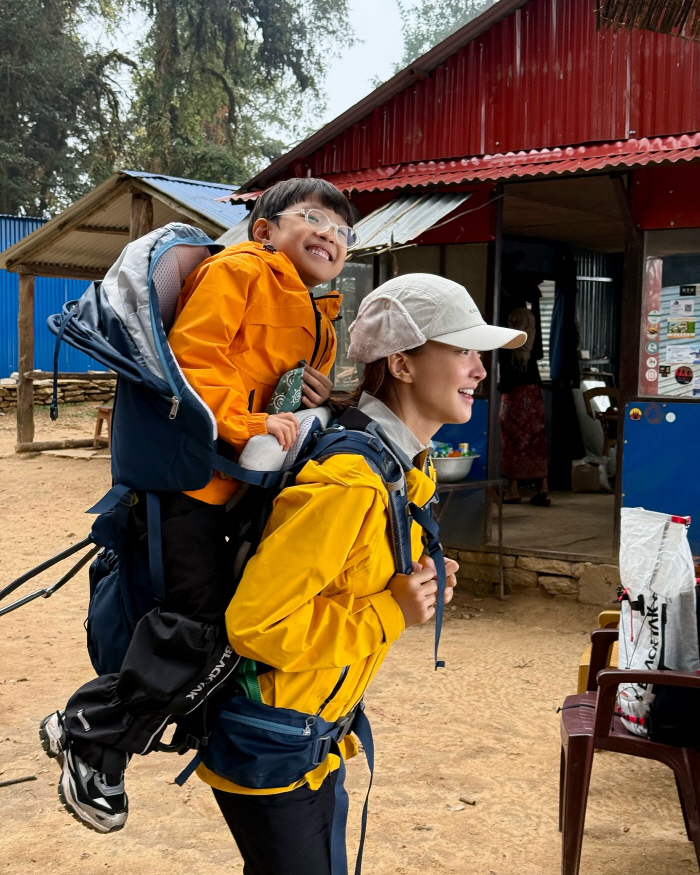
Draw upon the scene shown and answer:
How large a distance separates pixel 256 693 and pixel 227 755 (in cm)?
14

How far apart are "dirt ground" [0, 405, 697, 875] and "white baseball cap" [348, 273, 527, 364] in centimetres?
228

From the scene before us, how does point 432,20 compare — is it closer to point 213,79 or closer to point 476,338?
point 213,79

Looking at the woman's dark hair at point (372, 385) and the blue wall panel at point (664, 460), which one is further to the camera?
the blue wall panel at point (664, 460)

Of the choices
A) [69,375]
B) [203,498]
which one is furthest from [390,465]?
[69,375]

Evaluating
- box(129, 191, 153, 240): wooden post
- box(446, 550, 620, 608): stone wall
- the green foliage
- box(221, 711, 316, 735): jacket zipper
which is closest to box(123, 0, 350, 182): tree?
the green foliage

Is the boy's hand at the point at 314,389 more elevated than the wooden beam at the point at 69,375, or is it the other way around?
the boy's hand at the point at 314,389

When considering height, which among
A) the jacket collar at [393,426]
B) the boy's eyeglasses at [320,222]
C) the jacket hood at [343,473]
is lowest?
the jacket hood at [343,473]

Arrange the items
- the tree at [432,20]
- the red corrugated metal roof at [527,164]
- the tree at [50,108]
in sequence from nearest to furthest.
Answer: the red corrugated metal roof at [527,164]
the tree at [50,108]
the tree at [432,20]

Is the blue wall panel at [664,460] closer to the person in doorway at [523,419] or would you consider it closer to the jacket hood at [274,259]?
the person in doorway at [523,419]

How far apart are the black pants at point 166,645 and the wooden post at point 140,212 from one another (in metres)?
10.4

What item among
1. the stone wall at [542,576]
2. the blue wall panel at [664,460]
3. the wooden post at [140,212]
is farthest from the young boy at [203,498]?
the wooden post at [140,212]

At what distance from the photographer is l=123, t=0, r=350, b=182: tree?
2442 centimetres

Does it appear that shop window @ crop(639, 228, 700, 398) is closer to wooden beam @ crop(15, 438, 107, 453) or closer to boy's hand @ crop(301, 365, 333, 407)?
boy's hand @ crop(301, 365, 333, 407)

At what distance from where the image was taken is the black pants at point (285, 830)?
186 centimetres
